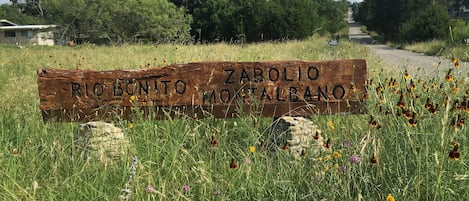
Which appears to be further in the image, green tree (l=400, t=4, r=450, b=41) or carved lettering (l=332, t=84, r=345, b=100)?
green tree (l=400, t=4, r=450, b=41)

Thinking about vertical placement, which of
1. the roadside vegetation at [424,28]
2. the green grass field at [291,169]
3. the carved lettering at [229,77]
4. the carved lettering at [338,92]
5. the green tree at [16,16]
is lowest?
the green grass field at [291,169]

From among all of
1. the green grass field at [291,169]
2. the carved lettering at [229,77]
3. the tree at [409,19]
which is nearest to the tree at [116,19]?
the tree at [409,19]

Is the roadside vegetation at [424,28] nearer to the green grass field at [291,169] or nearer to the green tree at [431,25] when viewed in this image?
the green tree at [431,25]

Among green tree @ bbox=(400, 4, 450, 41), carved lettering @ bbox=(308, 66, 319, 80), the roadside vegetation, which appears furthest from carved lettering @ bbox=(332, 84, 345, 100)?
green tree @ bbox=(400, 4, 450, 41)

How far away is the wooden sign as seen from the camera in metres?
3.47

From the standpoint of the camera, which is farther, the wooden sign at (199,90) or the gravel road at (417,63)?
the gravel road at (417,63)

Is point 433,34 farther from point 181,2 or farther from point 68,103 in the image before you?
A: point 181,2

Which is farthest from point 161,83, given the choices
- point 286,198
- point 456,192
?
point 456,192

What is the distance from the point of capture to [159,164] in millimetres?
2699

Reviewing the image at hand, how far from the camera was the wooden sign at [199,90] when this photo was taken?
3.47m

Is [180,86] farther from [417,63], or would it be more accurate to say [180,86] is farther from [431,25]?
[431,25]

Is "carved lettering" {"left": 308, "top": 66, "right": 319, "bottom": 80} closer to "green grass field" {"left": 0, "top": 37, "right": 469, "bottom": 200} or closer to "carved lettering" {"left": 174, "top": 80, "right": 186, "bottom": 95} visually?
"green grass field" {"left": 0, "top": 37, "right": 469, "bottom": 200}

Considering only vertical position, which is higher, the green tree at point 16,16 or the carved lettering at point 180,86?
the green tree at point 16,16

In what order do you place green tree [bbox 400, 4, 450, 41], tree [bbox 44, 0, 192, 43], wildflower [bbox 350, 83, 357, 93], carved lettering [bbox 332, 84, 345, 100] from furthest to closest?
tree [bbox 44, 0, 192, 43] < green tree [bbox 400, 4, 450, 41] < carved lettering [bbox 332, 84, 345, 100] < wildflower [bbox 350, 83, 357, 93]
